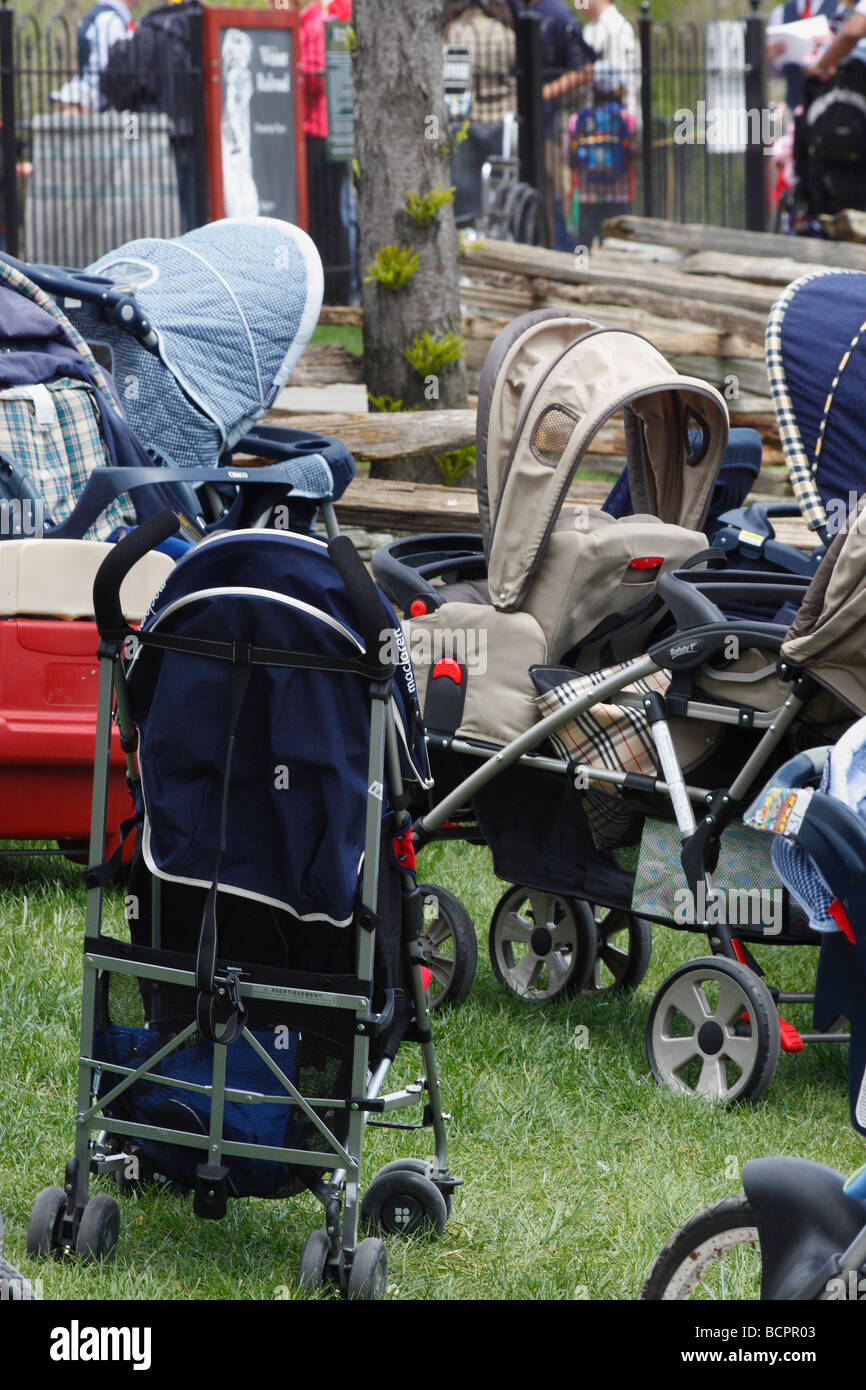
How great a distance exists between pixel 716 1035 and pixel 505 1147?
662mm

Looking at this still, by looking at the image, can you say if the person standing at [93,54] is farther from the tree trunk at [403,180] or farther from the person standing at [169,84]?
the tree trunk at [403,180]

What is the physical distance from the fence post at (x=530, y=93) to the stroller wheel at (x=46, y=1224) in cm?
1399

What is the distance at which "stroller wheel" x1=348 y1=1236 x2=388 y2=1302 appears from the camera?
3139 mm

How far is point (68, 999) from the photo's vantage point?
4.73 m

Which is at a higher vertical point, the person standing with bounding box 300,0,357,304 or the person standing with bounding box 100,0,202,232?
the person standing with bounding box 100,0,202,232

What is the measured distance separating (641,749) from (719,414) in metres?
1.09

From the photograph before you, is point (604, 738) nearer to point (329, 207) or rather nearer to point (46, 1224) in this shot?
point (46, 1224)

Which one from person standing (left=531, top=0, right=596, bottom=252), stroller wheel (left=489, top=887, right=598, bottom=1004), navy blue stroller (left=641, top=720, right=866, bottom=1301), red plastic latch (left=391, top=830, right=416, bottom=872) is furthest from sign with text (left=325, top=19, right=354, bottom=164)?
navy blue stroller (left=641, top=720, right=866, bottom=1301)

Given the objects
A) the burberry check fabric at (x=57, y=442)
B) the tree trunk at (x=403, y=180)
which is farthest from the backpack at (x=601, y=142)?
the burberry check fabric at (x=57, y=442)

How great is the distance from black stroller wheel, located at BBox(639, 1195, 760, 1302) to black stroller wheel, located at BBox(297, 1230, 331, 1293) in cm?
69

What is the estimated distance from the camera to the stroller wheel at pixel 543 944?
16.6 feet

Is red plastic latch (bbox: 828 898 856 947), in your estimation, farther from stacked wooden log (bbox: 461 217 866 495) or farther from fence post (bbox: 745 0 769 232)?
fence post (bbox: 745 0 769 232)

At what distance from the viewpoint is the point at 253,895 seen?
329 centimetres
